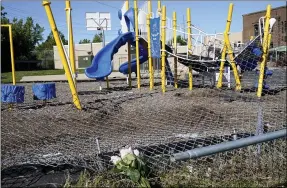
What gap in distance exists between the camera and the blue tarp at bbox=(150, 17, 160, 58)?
34.3ft

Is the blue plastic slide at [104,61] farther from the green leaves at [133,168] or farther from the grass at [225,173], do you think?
the green leaves at [133,168]

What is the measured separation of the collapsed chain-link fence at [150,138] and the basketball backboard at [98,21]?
12195 millimetres

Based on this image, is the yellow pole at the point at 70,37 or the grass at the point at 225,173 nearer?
the grass at the point at 225,173

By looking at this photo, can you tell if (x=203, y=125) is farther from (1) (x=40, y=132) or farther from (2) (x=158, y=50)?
(2) (x=158, y=50)

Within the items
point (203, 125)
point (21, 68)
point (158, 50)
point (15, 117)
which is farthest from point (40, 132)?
point (21, 68)

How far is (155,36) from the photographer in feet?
34.6

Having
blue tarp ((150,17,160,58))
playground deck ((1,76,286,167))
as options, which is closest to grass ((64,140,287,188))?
playground deck ((1,76,286,167))

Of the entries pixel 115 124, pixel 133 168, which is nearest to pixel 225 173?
pixel 133 168

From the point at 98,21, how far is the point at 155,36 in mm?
10750

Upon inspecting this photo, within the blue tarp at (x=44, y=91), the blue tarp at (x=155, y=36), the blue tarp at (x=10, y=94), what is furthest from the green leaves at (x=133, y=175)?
the blue tarp at (x=155, y=36)

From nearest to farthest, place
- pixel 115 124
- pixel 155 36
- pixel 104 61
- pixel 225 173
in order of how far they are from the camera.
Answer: pixel 225 173 < pixel 115 124 < pixel 155 36 < pixel 104 61

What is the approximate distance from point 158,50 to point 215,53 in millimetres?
1856

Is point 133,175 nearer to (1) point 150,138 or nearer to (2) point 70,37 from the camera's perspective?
(1) point 150,138

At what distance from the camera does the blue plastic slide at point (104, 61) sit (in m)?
11.3
